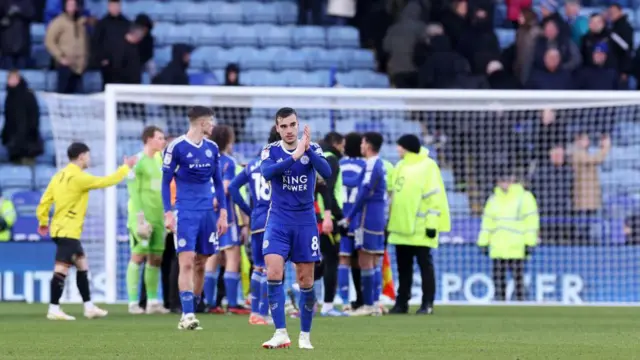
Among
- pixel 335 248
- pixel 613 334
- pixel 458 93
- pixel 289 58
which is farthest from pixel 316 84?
pixel 613 334

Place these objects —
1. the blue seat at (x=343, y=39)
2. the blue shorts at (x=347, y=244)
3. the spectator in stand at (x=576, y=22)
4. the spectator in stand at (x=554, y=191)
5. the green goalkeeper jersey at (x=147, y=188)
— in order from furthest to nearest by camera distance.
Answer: the blue seat at (x=343, y=39), the spectator in stand at (x=576, y=22), the spectator in stand at (x=554, y=191), the blue shorts at (x=347, y=244), the green goalkeeper jersey at (x=147, y=188)

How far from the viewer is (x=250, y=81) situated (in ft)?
75.9

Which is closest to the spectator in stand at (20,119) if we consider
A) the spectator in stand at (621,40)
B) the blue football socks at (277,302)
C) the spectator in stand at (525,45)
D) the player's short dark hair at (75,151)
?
the player's short dark hair at (75,151)

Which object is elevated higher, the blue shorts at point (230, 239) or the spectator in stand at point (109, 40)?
the spectator in stand at point (109, 40)

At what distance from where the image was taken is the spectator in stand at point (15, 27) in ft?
73.8

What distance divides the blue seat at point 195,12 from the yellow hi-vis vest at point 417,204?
9.12 metres

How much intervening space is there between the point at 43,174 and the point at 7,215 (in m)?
2.04

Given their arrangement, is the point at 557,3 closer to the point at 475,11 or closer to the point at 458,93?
the point at 475,11

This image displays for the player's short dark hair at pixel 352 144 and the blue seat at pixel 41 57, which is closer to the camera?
the player's short dark hair at pixel 352 144

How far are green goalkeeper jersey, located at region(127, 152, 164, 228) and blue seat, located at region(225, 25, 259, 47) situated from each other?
8525mm

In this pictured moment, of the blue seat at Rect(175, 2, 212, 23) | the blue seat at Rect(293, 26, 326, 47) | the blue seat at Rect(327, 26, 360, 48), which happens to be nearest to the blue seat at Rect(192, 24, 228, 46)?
the blue seat at Rect(175, 2, 212, 23)

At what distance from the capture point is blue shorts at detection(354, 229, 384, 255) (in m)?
15.7

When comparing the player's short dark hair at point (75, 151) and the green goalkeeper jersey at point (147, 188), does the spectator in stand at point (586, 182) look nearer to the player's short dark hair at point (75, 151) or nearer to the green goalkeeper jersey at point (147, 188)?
the green goalkeeper jersey at point (147, 188)

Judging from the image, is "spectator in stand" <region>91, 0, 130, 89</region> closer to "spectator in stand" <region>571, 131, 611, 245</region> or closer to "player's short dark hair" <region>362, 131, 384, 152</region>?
"spectator in stand" <region>571, 131, 611, 245</region>
